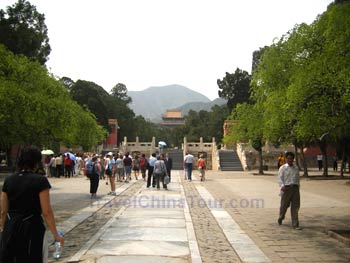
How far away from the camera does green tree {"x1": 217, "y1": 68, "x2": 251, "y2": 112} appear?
54.8 meters

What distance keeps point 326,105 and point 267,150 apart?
1260 inches

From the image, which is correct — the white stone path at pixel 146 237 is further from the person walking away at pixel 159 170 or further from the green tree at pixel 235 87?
the green tree at pixel 235 87

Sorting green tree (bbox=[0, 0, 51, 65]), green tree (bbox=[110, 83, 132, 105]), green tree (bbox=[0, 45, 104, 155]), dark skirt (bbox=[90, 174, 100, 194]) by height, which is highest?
green tree (bbox=[110, 83, 132, 105])

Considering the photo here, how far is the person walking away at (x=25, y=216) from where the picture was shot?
3.98 meters

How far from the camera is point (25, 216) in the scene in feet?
13.4

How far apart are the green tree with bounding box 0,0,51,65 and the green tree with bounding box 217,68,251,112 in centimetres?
2798

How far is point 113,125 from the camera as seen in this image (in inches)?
2167

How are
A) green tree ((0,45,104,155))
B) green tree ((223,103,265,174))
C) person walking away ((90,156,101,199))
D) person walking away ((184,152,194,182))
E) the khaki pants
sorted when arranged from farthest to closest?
green tree ((223,103,265,174))
person walking away ((184,152,194,182))
person walking away ((90,156,101,199))
green tree ((0,45,104,155))
the khaki pants

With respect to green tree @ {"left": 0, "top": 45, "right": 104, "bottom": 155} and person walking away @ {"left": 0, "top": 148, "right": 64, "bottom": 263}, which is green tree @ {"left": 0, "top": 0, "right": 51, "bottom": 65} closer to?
green tree @ {"left": 0, "top": 45, "right": 104, "bottom": 155}

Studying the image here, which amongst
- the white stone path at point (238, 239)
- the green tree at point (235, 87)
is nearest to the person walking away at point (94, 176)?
the white stone path at point (238, 239)

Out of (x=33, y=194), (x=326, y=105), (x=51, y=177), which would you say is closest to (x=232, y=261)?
(x=33, y=194)

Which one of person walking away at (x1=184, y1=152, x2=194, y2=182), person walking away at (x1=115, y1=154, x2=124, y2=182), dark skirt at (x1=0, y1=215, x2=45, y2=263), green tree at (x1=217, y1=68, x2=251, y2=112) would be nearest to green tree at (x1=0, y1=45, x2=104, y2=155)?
person walking away at (x1=115, y1=154, x2=124, y2=182)

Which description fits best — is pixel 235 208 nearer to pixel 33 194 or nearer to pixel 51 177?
pixel 33 194

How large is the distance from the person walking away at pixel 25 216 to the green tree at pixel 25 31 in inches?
995
